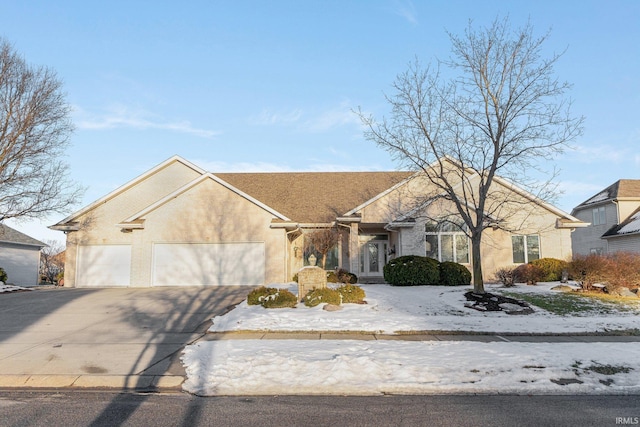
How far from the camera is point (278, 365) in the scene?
22.4ft

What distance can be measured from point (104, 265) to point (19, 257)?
14.9m

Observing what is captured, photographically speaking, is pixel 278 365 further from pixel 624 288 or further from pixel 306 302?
pixel 624 288

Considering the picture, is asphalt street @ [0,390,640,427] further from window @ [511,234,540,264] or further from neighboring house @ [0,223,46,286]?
neighboring house @ [0,223,46,286]

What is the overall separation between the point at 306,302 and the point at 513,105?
30.6 feet

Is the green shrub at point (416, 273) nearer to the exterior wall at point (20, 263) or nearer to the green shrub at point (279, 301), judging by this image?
the green shrub at point (279, 301)

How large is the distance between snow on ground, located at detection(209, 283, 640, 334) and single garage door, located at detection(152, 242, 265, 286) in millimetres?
6623

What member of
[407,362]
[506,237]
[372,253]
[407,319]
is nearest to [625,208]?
[506,237]

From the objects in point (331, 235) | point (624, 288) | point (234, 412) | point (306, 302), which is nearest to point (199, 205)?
point (331, 235)

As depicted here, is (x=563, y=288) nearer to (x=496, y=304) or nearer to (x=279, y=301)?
(x=496, y=304)

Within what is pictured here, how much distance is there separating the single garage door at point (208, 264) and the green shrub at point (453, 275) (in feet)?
27.9

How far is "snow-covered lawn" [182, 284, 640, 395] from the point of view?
6.03m

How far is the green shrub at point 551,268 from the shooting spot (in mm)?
18531

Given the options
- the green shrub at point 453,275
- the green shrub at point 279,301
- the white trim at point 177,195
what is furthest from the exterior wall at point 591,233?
the green shrub at point 279,301

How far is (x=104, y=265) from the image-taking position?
71.6 ft
